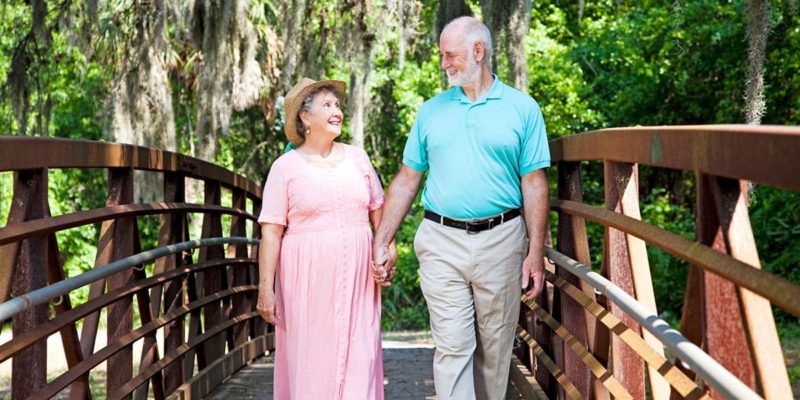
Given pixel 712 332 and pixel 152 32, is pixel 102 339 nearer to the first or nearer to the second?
pixel 152 32

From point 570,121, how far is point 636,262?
16169 mm

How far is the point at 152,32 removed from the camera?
39.9 ft

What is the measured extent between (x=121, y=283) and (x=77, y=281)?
2.63 ft

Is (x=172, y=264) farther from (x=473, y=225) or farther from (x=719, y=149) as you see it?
(x=719, y=149)

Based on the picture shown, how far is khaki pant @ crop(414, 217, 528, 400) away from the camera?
414 centimetres

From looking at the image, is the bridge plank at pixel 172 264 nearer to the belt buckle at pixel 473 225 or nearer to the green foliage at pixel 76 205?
the belt buckle at pixel 473 225

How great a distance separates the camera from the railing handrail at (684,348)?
2.12 m

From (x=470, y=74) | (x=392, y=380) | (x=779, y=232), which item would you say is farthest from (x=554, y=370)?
(x=779, y=232)

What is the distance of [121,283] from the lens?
4320 millimetres

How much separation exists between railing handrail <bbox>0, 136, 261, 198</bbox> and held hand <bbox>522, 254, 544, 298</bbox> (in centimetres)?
150

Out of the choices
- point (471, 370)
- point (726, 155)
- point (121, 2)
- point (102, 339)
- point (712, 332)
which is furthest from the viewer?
point (102, 339)

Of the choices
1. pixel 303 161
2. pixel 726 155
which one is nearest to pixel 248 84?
pixel 303 161

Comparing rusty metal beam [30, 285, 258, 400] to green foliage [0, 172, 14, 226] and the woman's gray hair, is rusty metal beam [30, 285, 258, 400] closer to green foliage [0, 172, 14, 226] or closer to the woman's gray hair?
the woman's gray hair

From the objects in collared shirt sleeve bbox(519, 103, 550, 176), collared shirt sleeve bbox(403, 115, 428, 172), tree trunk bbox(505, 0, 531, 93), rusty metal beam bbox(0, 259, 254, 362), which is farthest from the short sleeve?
tree trunk bbox(505, 0, 531, 93)
